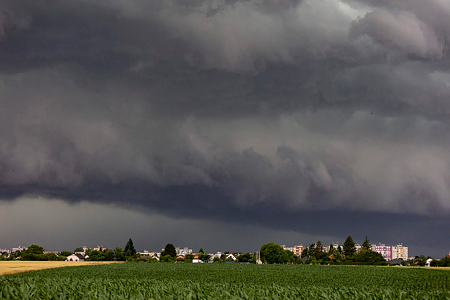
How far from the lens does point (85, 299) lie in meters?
20.4

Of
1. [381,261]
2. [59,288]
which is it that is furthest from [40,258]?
[59,288]

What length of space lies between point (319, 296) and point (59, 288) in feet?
47.0

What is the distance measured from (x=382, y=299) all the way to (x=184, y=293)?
11198 mm

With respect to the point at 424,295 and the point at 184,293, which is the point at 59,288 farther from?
the point at 424,295

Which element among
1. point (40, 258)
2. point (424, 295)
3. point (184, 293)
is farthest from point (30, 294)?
point (40, 258)

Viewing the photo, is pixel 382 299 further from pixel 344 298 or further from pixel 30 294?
pixel 30 294

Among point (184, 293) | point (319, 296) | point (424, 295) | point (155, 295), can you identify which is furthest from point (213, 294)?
point (424, 295)

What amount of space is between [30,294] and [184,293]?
24.3ft

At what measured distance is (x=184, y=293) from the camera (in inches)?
939

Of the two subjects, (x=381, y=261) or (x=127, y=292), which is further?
(x=381, y=261)

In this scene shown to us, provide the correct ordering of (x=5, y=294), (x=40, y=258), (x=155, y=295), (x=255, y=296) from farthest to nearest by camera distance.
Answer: (x=40, y=258) < (x=255, y=296) < (x=155, y=295) < (x=5, y=294)

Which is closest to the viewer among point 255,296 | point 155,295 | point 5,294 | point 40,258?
point 5,294

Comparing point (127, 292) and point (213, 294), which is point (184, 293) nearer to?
point (213, 294)

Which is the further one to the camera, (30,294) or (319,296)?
(319,296)
